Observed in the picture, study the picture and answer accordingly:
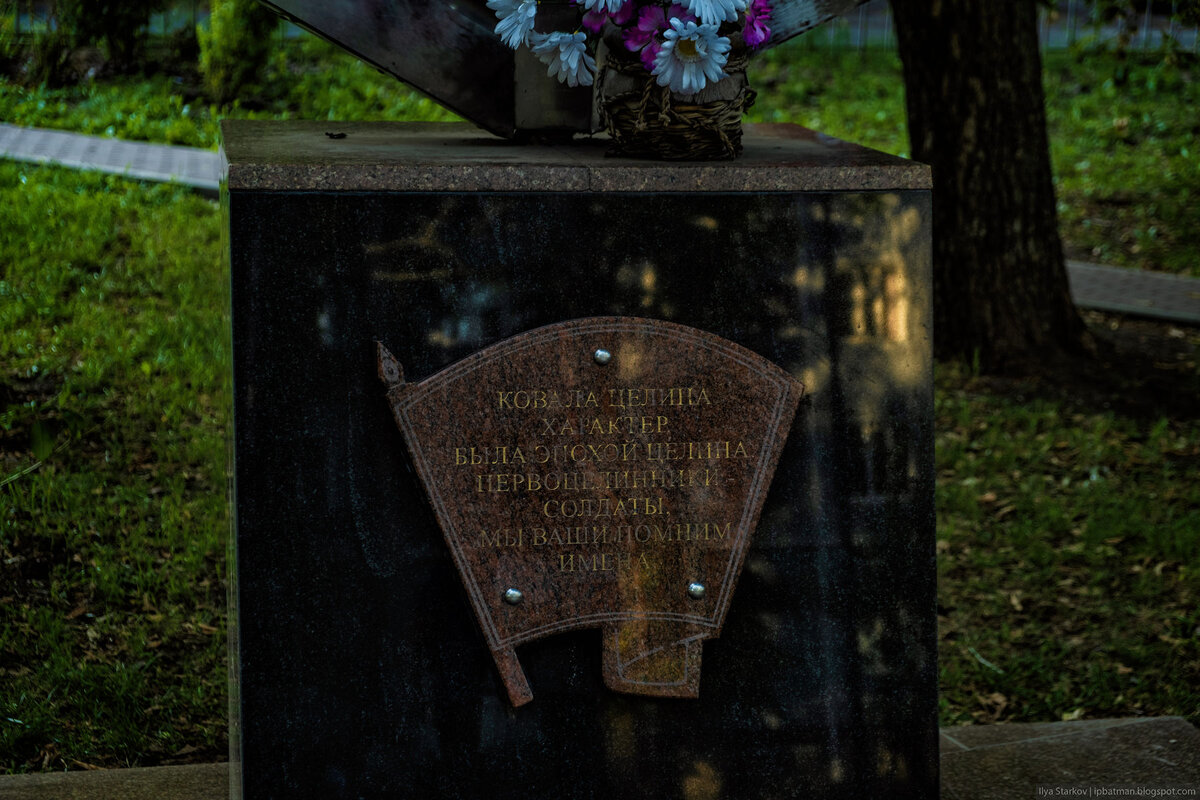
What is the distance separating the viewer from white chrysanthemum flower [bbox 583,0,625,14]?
2678 millimetres

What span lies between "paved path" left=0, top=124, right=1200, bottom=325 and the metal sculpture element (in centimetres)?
413

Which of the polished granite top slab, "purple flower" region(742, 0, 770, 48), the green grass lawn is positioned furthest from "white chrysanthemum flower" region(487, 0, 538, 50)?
the green grass lawn

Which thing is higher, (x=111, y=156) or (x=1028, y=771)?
(x=111, y=156)

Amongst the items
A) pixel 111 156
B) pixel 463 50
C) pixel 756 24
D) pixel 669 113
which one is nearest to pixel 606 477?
pixel 669 113

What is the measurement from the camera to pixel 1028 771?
3.38 meters

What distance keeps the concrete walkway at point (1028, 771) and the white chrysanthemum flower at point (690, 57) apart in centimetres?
177

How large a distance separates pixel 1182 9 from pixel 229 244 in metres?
4.75

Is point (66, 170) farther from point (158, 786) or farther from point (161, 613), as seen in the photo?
point (158, 786)

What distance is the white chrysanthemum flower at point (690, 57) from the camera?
268 cm

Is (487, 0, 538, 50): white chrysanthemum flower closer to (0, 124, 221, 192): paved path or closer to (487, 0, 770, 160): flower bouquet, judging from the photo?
(487, 0, 770, 160): flower bouquet

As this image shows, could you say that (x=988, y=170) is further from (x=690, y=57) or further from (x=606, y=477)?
(x=606, y=477)

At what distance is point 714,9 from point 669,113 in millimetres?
239

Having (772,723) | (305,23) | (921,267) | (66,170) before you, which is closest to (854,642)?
(772,723)

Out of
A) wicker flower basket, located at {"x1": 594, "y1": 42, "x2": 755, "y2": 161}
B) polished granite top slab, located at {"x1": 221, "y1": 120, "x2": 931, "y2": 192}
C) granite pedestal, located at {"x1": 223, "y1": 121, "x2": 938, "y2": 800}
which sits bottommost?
granite pedestal, located at {"x1": 223, "y1": 121, "x2": 938, "y2": 800}
